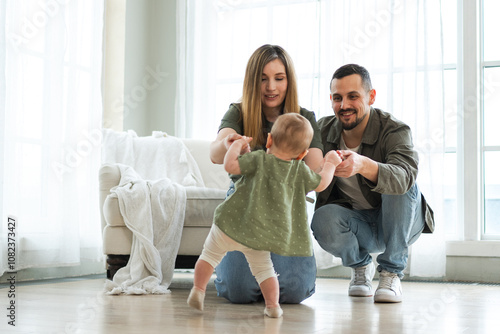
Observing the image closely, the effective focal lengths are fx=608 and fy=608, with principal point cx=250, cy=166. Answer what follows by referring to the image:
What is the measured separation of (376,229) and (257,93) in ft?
2.43

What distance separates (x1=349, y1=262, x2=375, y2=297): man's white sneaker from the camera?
2.45 m

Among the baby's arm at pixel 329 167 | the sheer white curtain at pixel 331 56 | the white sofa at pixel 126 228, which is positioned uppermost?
the sheer white curtain at pixel 331 56

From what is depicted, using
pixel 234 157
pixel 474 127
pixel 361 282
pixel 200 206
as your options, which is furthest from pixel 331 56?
pixel 234 157

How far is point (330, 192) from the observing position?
2.42 m

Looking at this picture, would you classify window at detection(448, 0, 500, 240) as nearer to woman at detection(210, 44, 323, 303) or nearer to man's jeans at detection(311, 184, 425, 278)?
man's jeans at detection(311, 184, 425, 278)

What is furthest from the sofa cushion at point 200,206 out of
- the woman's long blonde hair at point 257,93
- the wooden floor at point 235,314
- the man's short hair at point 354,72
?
the man's short hair at point 354,72

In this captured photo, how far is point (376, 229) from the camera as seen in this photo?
7.93ft

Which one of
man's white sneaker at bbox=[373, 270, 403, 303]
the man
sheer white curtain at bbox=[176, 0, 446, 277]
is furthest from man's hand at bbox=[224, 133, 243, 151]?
sheer white curtain at bbox=[176, 0, 446, 277]

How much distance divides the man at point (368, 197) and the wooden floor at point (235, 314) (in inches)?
6.5

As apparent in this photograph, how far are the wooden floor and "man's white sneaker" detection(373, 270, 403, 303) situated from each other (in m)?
0.04

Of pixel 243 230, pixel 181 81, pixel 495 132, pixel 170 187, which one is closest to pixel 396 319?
pixel 243 230

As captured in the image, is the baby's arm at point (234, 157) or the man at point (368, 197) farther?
the man at point (368, 197)

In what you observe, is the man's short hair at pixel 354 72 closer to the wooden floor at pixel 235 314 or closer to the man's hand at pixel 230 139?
the man's hand at pixel 230 139

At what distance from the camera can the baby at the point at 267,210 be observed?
1.82m
